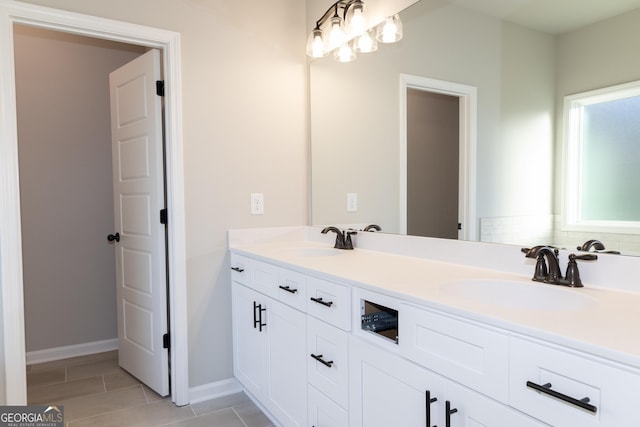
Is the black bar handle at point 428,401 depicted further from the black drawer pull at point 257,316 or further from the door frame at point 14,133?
the door frame at point 14,133

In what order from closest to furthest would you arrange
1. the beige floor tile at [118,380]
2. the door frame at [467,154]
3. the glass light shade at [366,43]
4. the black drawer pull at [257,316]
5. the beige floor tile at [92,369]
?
1. the door frame at [467,154]
2. the black drawer pull at [257,316]
3. the glass light shade at [366,43]
4. the beige floor tile at [118,380]
5. the beige floor tile at [92,369]

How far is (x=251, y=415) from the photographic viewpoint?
2201 millimetres

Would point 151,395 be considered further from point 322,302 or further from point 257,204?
point 322,302

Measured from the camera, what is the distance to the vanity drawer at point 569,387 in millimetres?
739

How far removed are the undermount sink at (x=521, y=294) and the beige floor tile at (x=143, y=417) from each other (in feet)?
5.43

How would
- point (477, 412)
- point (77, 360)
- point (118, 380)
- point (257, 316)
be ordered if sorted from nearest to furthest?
1. point (477, 412)
2. point (257, 316)
3. point (118, 380)
4. point (77, 360)

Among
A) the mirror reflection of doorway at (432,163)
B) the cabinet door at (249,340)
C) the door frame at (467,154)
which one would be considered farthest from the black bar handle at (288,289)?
the door frame at (467,154)

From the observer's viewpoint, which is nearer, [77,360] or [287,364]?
[287,364]

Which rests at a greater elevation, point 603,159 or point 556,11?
point 556,11

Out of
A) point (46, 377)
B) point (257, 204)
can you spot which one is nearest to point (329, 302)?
point (257, 204)

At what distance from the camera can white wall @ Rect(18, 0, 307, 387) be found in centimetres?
229

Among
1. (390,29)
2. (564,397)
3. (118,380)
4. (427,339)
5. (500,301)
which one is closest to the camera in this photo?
(564,397)

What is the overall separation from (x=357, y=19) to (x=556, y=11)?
101cm

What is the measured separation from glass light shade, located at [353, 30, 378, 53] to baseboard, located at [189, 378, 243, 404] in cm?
205
